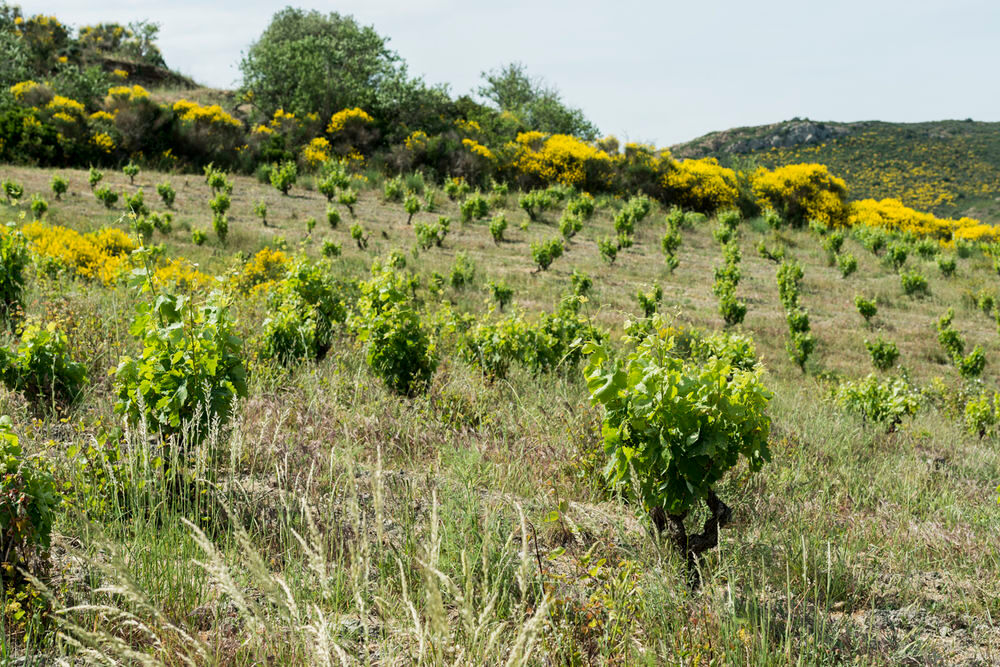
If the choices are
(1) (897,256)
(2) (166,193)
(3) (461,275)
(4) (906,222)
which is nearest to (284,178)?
(2) (166,193)

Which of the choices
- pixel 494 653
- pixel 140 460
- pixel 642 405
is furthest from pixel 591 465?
pixel 140 460

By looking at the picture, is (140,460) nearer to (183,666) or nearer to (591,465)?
(183,666)

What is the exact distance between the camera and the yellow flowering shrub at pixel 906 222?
28234mm

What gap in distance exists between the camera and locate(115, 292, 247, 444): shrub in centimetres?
335

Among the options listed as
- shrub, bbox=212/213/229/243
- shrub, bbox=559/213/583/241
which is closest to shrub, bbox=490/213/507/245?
shrub, bbox=559/213/583/241

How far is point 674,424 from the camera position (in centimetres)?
282

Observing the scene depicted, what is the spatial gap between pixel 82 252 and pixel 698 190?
2324 cm

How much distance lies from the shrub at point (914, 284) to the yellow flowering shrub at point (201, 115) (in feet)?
74.9

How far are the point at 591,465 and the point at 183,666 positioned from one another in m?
2.49

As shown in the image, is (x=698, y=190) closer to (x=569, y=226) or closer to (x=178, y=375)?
(x=569, y=226)

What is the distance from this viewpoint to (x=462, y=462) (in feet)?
11.8

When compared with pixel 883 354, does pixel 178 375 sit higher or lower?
higher

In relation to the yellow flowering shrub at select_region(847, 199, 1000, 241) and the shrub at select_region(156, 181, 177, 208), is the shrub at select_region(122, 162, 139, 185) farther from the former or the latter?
the yellow flowering shrub at select_region(847, 199, 1000, 241)

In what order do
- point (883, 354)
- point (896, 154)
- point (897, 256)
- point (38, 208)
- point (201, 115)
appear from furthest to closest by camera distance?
point (896, 154)
point (201, 115)
point (897, 256)
point (38, 208)
point (883, 354)
